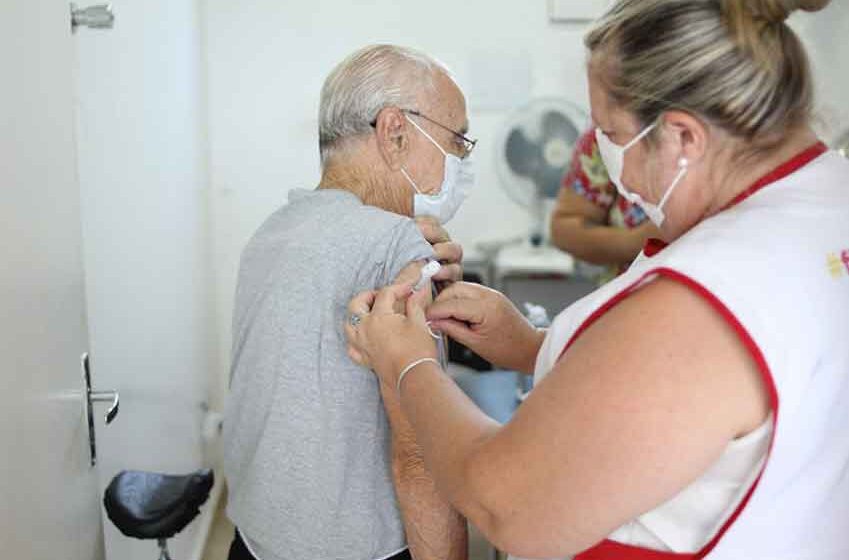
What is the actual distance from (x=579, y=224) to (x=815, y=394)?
5.07ft

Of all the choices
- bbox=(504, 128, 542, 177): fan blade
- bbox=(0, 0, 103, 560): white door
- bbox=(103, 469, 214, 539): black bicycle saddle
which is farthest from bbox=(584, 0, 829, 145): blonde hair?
bbox=(504, 128, 542, 177): fan blade

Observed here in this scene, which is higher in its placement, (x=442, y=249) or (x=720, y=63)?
(x=720, y=63)

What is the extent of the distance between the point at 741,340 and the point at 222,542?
275cm

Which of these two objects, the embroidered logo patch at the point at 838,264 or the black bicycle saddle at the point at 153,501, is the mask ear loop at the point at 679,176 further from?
the black bicycle saddle at the point at 153,501

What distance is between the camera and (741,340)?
2.41 feet

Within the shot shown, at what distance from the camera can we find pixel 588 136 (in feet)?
7.47

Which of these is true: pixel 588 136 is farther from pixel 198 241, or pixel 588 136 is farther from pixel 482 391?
pixel 198 241

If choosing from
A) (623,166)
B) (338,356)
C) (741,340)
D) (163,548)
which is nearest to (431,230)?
(338,356)

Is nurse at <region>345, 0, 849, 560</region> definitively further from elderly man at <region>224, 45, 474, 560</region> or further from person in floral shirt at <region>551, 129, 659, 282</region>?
person in floral shirt at <region>551, 129, 659, 282</region>

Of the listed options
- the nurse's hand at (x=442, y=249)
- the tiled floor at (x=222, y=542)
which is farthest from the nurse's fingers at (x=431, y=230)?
the tiled floor at (x=222, y=542)

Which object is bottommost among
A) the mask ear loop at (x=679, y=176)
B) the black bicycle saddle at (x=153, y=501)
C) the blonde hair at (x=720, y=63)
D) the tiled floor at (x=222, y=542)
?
the tiled floor at (x=222, y=542)

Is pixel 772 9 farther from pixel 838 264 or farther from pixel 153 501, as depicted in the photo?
pixel 153 501

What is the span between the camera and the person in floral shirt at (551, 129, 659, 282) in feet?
7.11

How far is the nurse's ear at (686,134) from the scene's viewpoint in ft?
2.71
